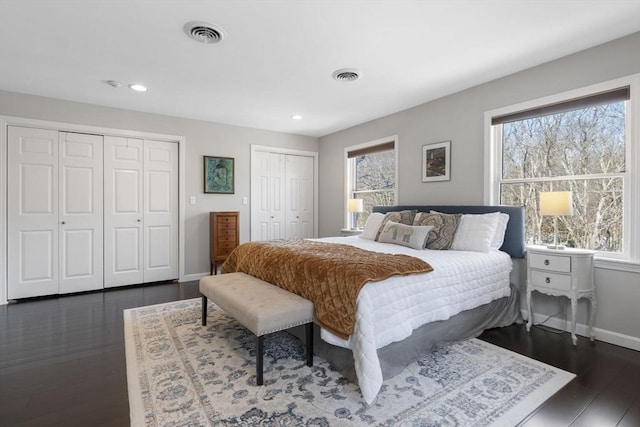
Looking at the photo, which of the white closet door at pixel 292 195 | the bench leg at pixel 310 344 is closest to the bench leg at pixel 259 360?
the bench leg at pixel 310 344

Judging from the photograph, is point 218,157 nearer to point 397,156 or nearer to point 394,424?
point 397,156

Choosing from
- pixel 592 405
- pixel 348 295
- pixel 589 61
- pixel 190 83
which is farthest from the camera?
pixel 190 83

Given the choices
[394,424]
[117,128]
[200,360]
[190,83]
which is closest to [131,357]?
[200,360]

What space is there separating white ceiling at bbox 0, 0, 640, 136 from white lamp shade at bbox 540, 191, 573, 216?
126 centimetres

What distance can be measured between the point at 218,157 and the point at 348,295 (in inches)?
151

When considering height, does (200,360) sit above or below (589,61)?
below

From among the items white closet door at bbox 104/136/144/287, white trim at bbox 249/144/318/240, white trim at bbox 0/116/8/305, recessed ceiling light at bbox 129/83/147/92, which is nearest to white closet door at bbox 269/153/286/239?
white trim at bbox 249/144/318/240

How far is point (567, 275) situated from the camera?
255 centimetres

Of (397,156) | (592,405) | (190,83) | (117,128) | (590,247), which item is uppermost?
(190,83)

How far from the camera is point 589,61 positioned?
2.68 meters

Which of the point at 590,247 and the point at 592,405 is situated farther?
the point at 590,247

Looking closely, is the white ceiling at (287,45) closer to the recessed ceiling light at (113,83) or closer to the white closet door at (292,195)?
the recessed ceiling light at (113,83)

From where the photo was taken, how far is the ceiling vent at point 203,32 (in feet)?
7.55

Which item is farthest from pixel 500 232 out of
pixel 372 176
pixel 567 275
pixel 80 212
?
pixel 80 212
